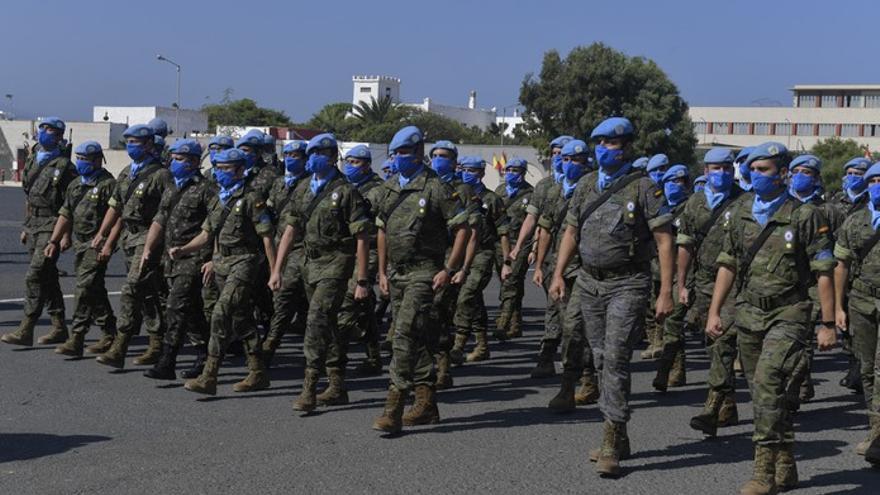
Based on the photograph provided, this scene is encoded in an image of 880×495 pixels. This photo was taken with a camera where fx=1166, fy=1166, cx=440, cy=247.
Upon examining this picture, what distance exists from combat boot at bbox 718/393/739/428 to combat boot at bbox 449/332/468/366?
350 cm

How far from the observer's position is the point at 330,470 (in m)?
7.26

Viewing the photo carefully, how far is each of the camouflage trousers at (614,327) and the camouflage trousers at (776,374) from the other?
0.83 metres

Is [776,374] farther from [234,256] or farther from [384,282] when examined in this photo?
[234,256]

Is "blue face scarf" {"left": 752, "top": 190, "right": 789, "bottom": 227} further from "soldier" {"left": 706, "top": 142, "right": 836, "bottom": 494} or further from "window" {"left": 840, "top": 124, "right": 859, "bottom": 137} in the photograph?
"window" {"left": 840, "top": 124, "right": 859, "bottom": 137}

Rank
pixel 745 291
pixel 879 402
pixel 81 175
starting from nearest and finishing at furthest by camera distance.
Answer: pixel 745 291, pixel 879 402, pixel 81 175

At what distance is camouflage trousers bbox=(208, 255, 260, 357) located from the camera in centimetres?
974

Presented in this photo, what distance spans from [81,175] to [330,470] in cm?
577

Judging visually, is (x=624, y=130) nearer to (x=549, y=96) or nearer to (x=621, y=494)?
(x=621, y=494)

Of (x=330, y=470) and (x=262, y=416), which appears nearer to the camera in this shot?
(x=330, y=470)

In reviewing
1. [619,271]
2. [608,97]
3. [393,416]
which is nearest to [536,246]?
[393,416]

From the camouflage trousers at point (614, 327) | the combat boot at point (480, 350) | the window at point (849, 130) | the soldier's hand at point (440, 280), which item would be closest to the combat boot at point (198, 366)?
the soldier's hand at point (440, 280)

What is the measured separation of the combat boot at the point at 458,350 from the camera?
12.0m

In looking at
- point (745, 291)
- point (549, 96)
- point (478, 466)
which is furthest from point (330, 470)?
point (549, 96)

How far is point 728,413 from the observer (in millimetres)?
9117
